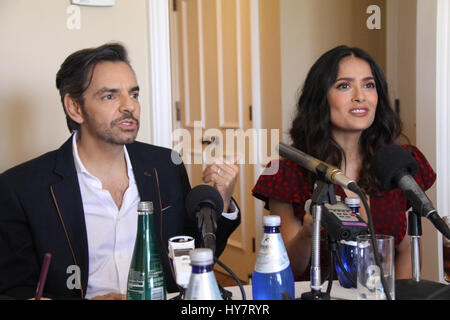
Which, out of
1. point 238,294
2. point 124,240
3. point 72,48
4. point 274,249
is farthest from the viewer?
point 72,48

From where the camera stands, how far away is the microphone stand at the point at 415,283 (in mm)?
917

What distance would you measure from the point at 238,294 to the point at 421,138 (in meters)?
1.43

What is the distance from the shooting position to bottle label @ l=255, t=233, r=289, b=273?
87 cm

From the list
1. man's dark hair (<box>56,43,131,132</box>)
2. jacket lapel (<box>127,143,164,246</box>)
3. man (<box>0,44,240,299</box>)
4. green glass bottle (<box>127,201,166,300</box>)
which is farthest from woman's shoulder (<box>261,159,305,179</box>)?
green glass bottle (<box>127,201,166,300</box>)

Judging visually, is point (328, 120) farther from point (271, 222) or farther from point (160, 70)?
point (271, 222)

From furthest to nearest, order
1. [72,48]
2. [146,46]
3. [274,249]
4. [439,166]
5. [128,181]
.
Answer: [439,166] < [146,46] < [72,48] < [128,181] < [274,249]

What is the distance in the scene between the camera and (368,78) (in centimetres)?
169

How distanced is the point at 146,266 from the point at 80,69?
87 centimetres

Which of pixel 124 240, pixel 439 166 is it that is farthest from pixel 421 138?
pixel 124 240

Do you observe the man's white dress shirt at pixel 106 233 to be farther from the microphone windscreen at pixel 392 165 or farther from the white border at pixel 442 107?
the white border at pixel 442 107

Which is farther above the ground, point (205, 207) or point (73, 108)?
point (73, 108)

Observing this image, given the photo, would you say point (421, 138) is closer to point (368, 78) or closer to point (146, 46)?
point (368, 78)

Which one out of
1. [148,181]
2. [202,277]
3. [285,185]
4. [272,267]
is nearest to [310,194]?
[285,185]

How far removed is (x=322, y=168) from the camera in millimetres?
834
